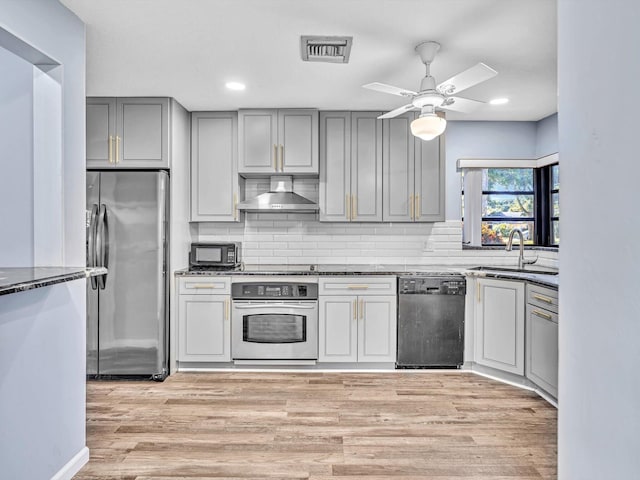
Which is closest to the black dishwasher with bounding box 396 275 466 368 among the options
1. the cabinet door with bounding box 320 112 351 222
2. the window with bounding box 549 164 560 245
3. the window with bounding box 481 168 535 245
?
the cabinet door with bounding box 320 112 351 222

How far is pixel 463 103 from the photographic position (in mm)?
2961

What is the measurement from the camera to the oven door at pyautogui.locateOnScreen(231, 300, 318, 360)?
3826 mm

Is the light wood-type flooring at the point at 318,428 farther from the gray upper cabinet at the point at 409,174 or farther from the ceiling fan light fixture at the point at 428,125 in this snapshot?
the ceiling fan light fixture at the point at 428,125

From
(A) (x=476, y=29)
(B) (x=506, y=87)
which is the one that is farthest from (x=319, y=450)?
(B) (x=506, y=87)

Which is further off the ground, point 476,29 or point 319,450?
point 476,29

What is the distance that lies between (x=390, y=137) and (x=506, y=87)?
1119mm

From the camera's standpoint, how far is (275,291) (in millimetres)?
3842

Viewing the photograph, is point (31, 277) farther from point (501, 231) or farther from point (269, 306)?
point (501, 231)

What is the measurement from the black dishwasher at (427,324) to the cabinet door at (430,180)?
0.72 metres

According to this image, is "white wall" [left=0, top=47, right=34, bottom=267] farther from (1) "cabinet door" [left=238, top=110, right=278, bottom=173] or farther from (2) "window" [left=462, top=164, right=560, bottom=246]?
(2) "window" [left=462, top=164, right=560, bottom=246]

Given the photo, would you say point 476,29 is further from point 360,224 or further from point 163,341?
point 163,341

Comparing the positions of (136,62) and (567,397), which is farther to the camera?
(136,62)

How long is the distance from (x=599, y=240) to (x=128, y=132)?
3.83 meters

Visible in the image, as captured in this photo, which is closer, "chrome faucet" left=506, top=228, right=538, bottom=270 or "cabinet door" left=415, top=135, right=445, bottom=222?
"chrome faucet" left=506, top=228, right=538, bottom=270
